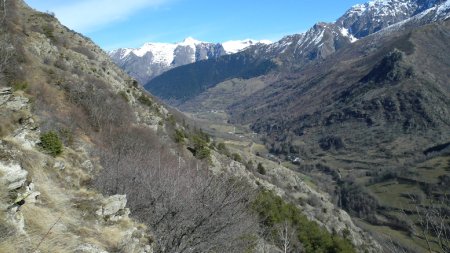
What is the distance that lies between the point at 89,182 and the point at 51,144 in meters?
3.15

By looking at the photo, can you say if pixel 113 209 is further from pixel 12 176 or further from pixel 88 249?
pixel 12 176

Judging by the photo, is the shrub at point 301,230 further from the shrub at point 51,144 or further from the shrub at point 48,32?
the shrub at point 48,32

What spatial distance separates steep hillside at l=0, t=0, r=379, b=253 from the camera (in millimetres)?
13984

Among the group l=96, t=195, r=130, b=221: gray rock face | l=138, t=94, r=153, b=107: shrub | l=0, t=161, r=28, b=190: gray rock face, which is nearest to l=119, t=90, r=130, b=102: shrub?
l=138, t=94, r=153, b=107: shrub

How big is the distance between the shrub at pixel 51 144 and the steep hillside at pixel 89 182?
3.0 inches

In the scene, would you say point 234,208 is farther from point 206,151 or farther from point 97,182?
point 206,151

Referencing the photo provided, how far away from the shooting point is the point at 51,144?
84.1 feet

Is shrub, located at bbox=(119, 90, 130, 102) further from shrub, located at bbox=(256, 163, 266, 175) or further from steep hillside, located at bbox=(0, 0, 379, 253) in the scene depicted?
shrub, located at bbox=(256, 163, 266, 175)

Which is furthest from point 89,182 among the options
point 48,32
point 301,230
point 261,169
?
point 261,169

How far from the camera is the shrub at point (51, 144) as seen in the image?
2489 centimetres

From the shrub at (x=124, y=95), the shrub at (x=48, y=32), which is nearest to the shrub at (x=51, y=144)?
the shrub at (x=124, y=95)

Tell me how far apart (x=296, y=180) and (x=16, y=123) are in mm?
106158

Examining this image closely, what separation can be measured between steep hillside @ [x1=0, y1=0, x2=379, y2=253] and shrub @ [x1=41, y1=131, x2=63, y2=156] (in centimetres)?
8

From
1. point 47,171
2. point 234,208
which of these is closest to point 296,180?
point 234,208
